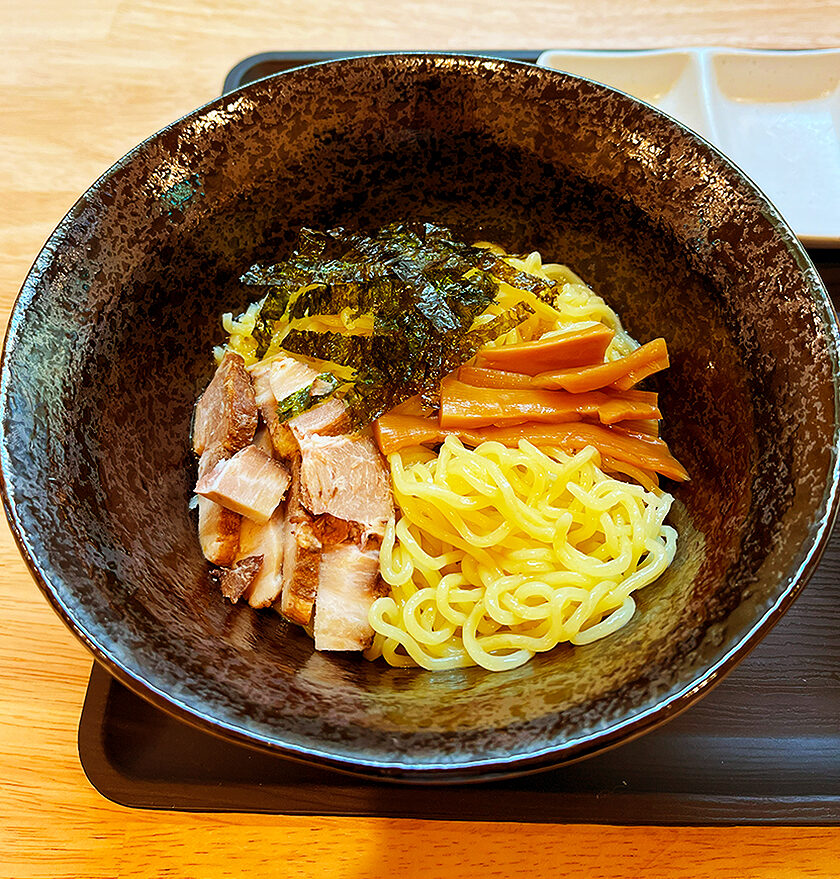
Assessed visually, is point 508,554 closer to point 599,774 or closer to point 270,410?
point 599,774

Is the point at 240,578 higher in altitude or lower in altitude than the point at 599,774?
higher

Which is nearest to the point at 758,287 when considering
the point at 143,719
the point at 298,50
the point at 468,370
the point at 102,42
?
the point at 468,370

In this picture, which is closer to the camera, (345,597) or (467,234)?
(345,597)

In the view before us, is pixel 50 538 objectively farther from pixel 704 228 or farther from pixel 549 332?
pixel 704 228

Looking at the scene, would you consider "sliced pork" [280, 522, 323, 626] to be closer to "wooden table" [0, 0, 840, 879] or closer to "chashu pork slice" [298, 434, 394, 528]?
"chashu pork slice" [298, 434, 394, 528]

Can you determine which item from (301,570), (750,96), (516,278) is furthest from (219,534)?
(750,96)

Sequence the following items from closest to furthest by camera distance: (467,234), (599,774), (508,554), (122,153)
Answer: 1. (599,774)
2. (508,554)
3. (467,234)
4. (122,153)

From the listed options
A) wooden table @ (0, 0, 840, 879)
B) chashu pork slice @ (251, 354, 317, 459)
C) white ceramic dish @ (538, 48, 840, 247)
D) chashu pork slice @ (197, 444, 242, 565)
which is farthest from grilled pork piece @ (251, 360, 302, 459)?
white ceramic dish @ (538, 48, 840, 247)

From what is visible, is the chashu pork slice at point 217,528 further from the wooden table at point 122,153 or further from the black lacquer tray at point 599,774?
the wooden table at point 122,153
